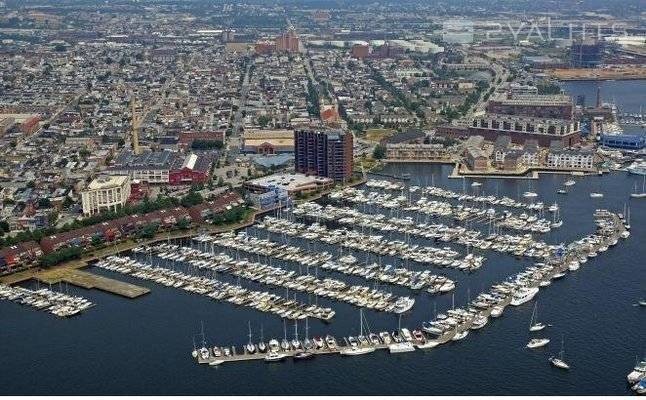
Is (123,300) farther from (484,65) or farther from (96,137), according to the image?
(484,65)

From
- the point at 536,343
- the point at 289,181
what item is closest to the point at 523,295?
the point at 536,343

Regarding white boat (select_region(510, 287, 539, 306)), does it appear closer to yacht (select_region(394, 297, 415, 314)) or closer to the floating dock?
yacht (select_region(394, 297, 415, 314))

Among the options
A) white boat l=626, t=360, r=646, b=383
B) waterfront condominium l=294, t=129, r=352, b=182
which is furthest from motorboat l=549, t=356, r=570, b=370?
waterfront condominium l=294, t=129, r=352, b=182

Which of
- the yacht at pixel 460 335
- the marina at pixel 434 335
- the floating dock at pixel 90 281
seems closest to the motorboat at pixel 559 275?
the marina at pixel 434 335

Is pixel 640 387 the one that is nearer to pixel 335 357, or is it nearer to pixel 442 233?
pixel 335 357

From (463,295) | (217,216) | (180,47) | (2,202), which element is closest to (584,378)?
(463,295)

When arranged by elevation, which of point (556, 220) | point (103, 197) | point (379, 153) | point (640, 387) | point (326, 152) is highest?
point (326, 152)

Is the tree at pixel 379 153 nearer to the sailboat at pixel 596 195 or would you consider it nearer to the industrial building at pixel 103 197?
the sailboat at pixel 596 195
